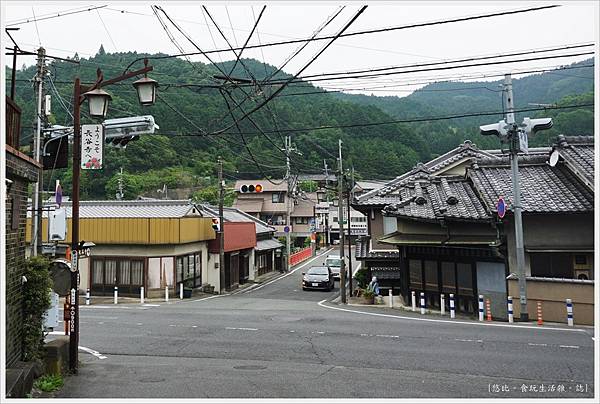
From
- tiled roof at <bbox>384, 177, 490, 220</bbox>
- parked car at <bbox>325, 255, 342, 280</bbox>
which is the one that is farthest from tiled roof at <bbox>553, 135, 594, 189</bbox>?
parked car at <bbox>325, 255, 342, 280</bbox>

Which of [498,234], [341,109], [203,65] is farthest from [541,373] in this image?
[341,109]

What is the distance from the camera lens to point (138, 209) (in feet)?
95.6

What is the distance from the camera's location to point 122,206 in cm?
3067

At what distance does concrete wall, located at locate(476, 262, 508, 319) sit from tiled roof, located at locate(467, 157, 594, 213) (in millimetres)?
2150

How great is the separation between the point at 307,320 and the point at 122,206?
19.1 m

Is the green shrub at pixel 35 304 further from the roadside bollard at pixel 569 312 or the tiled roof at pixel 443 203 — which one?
the roadside bollard at pixel 569 312

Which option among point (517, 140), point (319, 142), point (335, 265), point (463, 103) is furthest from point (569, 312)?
point (463, 103)

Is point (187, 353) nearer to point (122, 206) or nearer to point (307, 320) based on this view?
point (307, 320)

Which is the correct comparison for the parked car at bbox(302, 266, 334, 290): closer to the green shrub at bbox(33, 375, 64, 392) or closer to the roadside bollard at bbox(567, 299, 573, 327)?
the roadside bollard at bbox(567, 299, 573, 327)

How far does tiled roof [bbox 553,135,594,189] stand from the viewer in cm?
1688

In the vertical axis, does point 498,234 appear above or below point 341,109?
below

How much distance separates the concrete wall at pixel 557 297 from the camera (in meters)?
14.6

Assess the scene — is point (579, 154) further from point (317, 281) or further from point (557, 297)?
point (317, 281)

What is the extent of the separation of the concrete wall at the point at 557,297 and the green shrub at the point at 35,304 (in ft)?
46.3
